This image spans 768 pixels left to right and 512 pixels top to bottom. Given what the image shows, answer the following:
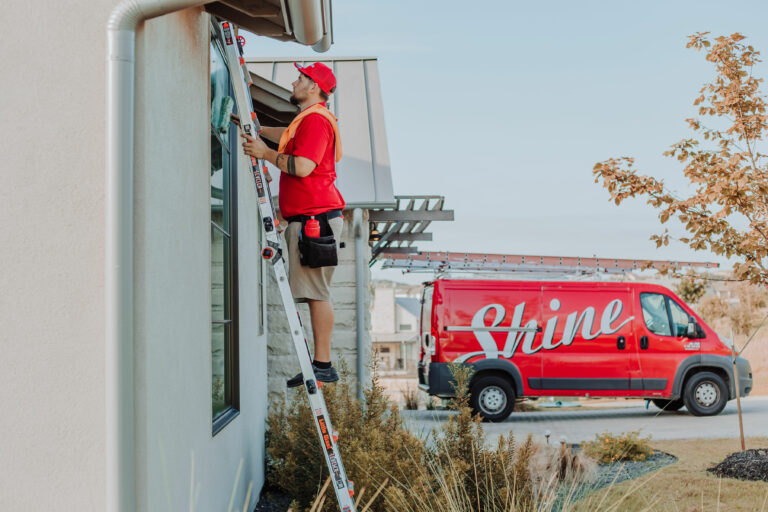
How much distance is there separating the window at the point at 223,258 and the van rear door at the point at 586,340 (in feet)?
27.6

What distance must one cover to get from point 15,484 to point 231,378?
2637 millimetres

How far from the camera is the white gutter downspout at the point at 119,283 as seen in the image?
8.12 ft

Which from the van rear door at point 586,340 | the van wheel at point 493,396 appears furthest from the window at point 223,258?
the van rear door at point 586,340

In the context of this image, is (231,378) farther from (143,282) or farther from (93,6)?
(93,6)

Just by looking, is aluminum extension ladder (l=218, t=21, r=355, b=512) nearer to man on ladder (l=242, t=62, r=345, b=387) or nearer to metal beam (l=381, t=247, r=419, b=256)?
man on ladder (l=242, t=62, r=345, b=387)

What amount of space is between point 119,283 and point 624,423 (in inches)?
455

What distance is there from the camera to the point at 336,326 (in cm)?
1028

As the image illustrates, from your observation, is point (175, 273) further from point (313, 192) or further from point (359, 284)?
point (359, 284)

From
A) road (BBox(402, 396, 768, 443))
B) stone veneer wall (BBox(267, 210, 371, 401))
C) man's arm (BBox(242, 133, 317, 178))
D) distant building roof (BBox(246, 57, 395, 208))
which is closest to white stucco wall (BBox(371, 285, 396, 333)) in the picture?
road (BBox(402, 396, 768, 443))

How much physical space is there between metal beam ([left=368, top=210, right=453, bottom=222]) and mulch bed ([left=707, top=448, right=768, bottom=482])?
5.12 m

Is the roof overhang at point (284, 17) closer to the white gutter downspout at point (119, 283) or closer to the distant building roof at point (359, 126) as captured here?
the white gutter downspout at point (119, 283)

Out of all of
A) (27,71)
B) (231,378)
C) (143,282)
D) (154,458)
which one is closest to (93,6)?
(27,71)

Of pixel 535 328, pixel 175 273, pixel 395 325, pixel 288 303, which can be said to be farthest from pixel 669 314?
pixel 395 325

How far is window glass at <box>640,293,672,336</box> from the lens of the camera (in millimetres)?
12984
